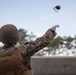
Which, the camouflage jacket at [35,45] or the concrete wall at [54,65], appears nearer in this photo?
the camouflage jacket at [35,45]

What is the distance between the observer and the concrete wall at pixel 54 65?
9.43 metres

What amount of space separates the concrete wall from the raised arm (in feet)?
23.4

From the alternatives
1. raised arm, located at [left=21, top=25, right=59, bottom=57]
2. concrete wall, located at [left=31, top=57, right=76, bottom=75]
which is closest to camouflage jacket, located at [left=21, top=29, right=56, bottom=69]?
raised arm, located at [left=21, top=25, right=59, bottom=57]

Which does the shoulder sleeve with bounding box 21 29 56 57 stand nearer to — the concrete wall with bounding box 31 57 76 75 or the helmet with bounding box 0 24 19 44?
the helmet with bounding box 0 24 19 44

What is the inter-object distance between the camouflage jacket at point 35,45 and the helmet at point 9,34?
0.30 ft

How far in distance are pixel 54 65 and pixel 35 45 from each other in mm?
7565

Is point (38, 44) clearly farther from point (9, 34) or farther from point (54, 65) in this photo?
point (54, 65)

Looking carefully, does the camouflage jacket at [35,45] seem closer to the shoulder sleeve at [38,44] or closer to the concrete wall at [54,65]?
the shoulder sleeve at [38,44]

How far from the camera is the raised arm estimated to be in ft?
7.38

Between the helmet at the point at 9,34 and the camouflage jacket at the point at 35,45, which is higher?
the helmet at the point at 9,34

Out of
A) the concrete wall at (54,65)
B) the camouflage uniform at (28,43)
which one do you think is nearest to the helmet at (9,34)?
the camouflage uniform at (28,43)

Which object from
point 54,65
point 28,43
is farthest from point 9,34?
point 54,65

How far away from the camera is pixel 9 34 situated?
7.49ft

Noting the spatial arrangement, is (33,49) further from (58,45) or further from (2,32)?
(58,45)
